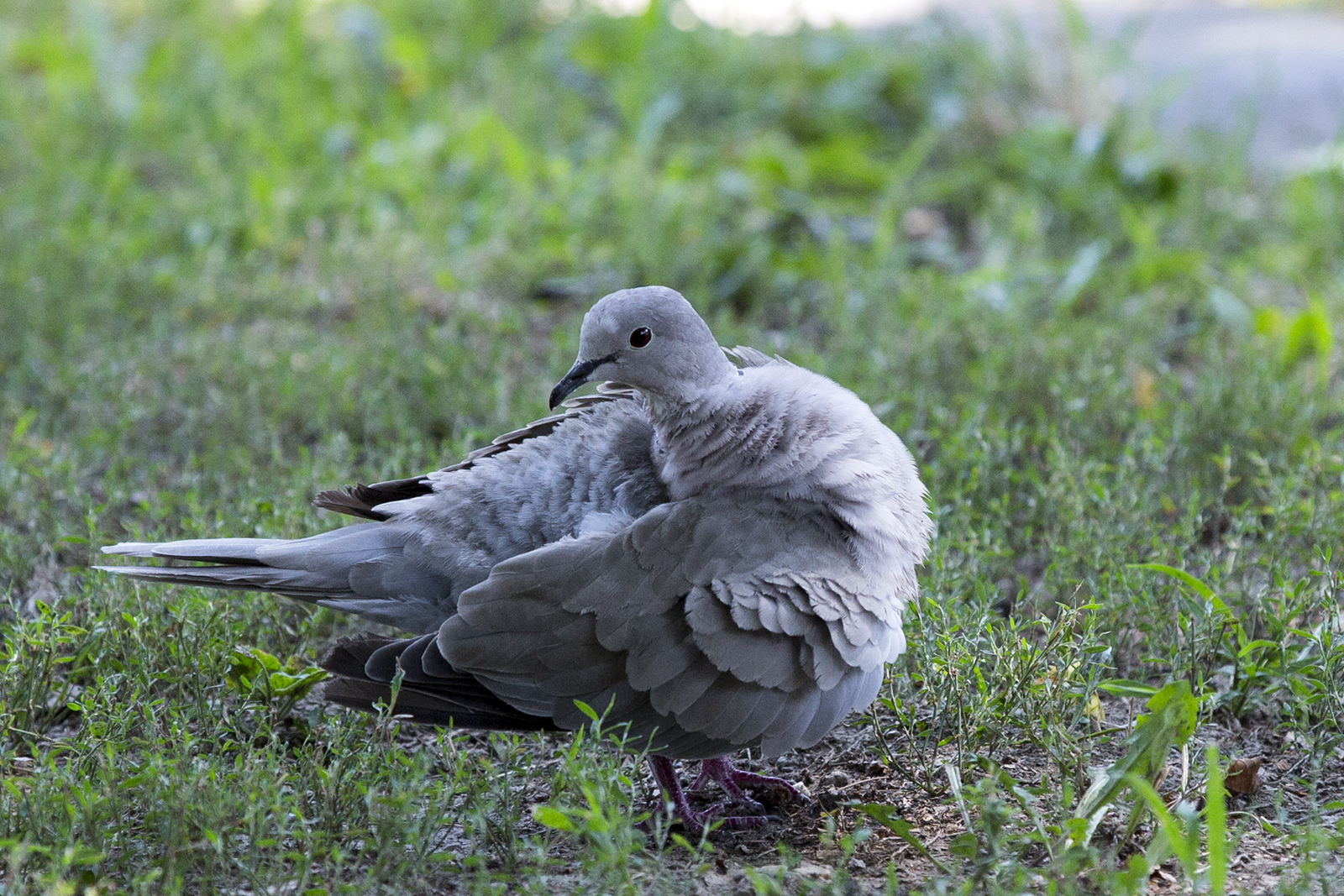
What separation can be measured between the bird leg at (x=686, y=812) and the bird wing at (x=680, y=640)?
0.12 metres

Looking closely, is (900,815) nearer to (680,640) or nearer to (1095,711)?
(1095,711)

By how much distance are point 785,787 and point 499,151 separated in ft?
13.8

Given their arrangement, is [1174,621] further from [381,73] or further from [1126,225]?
[381,73]

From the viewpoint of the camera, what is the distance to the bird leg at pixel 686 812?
2543 millimetres

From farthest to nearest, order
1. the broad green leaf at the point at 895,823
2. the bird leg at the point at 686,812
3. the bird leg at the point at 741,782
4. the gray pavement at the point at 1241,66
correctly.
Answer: the gray pavement at the point at 1241,66 → the bird leg at the point at 741,782 → the bird leg at the point at 686,812 → the broad green leaf at the point at 895,823

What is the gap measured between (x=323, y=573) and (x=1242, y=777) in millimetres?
1967

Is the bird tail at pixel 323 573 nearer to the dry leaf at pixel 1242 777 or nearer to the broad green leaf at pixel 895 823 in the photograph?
the broad green leaf at pixel 895 823

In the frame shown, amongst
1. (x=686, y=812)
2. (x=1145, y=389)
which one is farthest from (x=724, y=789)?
(x=1145, y=389)

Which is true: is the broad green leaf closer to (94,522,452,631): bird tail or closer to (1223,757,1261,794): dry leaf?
(1223,757,1261,794): dry leaf

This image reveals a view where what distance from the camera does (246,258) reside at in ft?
17.3

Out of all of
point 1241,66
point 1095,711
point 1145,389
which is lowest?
point 1095,711

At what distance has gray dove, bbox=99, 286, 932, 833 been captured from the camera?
2.46 m

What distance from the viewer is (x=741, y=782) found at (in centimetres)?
270

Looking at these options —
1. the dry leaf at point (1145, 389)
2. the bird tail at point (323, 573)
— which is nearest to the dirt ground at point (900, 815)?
the bird tail at point (323, 573)
